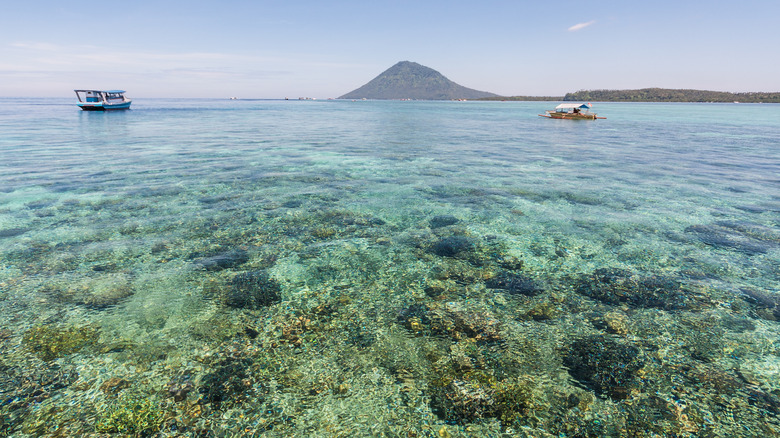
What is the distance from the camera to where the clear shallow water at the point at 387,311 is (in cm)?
549

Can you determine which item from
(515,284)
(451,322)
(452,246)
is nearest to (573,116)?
(452,246)

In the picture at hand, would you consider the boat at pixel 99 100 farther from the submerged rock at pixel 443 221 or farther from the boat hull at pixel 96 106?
the submerged rock at pixel 443 221

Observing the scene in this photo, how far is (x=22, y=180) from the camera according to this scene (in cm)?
1906

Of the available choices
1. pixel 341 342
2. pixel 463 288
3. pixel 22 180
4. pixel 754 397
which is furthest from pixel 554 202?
pixel 22 180

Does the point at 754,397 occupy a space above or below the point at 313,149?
below

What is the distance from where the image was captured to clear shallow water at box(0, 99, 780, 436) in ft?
18.0

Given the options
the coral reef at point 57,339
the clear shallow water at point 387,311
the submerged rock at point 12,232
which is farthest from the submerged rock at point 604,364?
the submerged rock at point 12,232

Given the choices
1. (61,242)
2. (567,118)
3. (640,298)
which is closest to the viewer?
(640,298)

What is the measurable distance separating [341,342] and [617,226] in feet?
39.8

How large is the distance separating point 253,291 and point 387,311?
3563 millimetres

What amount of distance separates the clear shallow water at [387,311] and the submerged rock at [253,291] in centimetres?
6

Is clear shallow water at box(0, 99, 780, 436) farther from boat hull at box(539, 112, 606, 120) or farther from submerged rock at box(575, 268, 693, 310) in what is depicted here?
boat hull at box(539, 112, 606, 120)

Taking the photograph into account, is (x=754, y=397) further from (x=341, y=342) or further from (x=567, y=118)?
(x=567, y=118)

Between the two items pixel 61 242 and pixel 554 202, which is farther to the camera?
pixel 554 202
